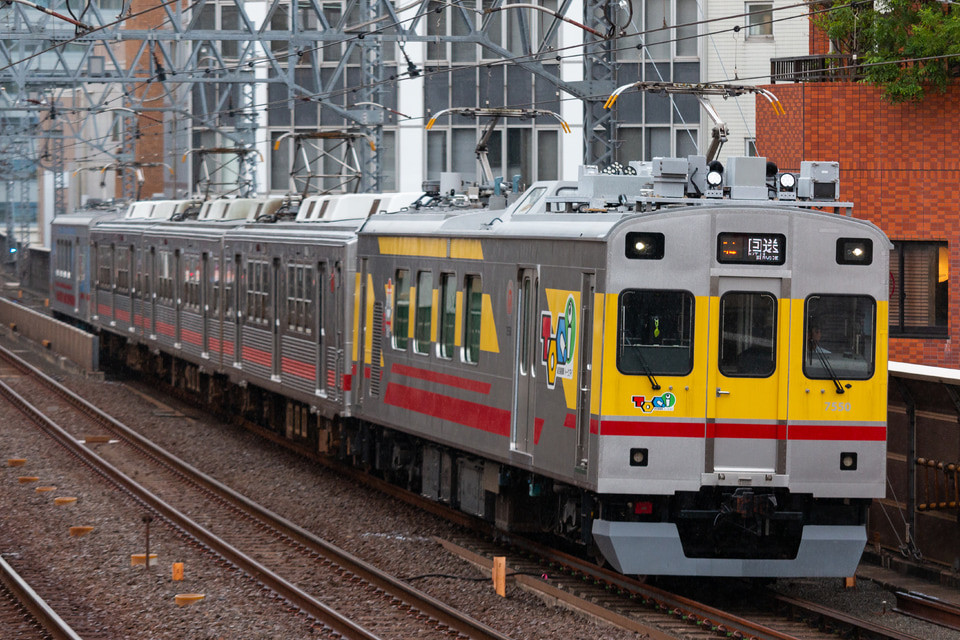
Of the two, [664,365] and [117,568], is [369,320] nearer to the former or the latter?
[117,568]

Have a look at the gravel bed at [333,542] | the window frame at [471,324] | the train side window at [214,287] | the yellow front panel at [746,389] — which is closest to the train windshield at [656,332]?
the yellow front panel at [746,389]

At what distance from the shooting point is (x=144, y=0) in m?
50.0

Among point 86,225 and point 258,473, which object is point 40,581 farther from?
point 86,225

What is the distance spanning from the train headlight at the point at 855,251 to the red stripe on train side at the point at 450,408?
9.33 ft

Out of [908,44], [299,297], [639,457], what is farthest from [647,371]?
[908,44]

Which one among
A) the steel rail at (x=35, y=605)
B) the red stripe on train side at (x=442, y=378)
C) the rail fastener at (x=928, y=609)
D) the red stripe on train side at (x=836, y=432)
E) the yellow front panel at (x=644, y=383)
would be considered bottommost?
the steel rail at (x=35, y=605)

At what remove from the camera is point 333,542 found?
43.4 feet

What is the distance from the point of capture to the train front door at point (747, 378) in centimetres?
996

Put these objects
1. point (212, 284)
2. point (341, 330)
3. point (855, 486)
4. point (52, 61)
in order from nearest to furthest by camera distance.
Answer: point (855, 486)
point (341, 330)
point (212, 284)
point (52, 61)

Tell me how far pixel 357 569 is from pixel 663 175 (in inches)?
156

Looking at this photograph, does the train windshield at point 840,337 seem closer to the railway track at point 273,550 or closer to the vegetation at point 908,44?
the railway track at point 273,550

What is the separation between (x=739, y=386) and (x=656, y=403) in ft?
1.91

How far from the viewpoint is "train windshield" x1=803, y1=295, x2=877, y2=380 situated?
10.1 m

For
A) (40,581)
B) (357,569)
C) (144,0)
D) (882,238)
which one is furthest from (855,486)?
(144,0)
